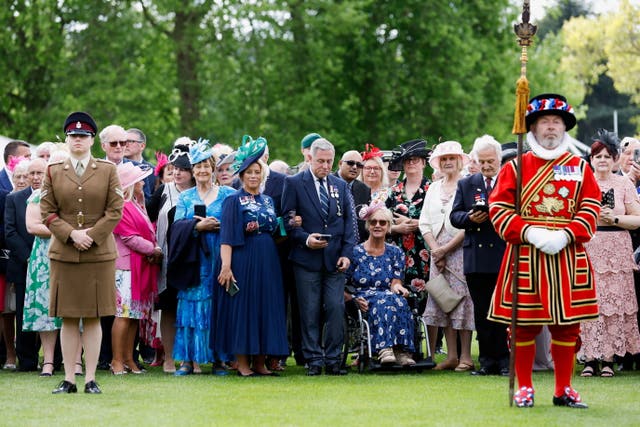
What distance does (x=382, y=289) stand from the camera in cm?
→ 1195

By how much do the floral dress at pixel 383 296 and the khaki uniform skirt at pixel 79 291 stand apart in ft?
9.03

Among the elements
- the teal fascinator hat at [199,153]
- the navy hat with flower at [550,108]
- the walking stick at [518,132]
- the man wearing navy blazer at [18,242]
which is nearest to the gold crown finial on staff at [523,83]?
the walking stick at [518,132]

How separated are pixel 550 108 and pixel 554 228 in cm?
84

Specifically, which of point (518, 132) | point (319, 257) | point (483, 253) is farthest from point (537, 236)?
point (319, 257)

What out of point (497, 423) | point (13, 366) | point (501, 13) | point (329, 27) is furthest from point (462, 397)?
point (501, 13)

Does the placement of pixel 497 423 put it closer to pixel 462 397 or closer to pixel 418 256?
pixel 462 397

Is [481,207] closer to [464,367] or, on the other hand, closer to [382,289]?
[382,289]

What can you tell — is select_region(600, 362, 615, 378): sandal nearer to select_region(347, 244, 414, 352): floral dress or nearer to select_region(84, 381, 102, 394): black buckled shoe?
select_region(347, 244, 414, 352): floral dress

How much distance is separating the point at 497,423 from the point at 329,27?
2082cm

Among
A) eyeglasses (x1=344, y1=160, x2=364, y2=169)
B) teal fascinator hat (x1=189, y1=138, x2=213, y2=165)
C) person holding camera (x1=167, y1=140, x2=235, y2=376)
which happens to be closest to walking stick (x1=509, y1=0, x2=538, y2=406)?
person holding camera (x1=167, y1=140, x2=235, y2=376)

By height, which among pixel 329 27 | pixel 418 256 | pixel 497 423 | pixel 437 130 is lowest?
pixel 497 423

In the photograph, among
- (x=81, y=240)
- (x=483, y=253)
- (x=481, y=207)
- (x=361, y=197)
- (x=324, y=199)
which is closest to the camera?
(x=81, y=240)

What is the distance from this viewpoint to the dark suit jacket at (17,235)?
11891 mm

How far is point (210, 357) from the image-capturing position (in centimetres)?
1158
